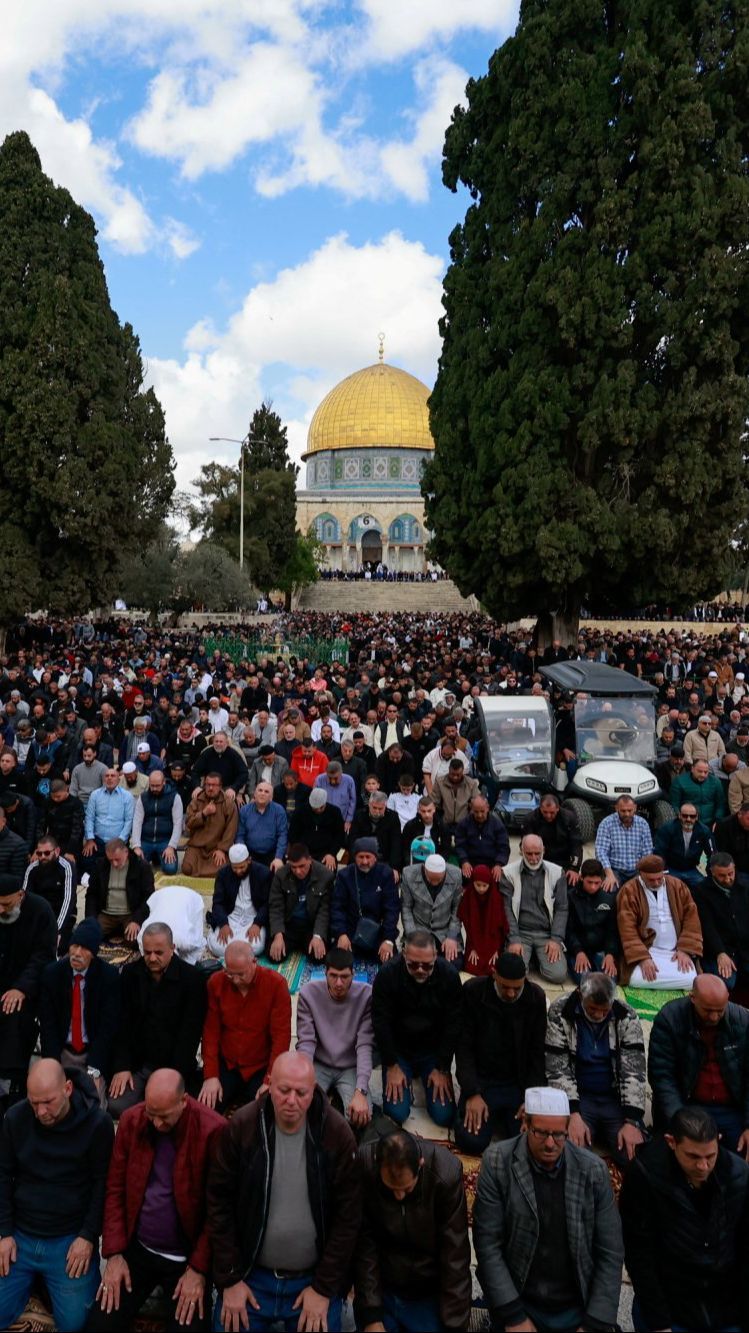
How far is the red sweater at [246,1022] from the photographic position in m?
4.62

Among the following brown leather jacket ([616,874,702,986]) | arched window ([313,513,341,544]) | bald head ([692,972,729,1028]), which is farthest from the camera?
arched window ([313,513,341,544])

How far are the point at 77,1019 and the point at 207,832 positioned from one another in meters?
3.43

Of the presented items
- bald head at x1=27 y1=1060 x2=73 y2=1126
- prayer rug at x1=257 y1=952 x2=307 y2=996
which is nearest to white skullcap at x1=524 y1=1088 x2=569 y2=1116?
bald head at x1=27 y1=1060 x2=73 y2=1126

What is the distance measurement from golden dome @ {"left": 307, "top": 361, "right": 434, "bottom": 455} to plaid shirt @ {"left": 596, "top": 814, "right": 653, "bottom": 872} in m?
66.9

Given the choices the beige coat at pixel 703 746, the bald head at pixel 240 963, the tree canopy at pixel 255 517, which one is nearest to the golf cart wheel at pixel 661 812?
the beige coat at pixel 703 746

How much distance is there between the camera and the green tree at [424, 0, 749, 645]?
63.0 feet

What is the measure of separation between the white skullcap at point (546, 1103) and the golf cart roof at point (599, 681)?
7.86 meters

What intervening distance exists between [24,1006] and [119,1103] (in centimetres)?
72

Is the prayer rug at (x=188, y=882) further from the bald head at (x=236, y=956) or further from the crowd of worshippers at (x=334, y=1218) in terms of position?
the crowd of worshippers at (x=334, y=1218)

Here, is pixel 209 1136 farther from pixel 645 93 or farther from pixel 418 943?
pixel 645 93

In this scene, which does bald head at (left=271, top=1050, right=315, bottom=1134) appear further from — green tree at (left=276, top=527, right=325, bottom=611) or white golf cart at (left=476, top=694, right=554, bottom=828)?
green tree at (left=276, top=527, right=325, bottom=611)

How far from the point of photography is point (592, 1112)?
4.53 meters

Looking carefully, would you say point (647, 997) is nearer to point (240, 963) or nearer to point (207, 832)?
point (240, 963)

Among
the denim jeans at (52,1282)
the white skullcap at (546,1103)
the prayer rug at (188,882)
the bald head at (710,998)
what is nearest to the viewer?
the white skullcap at (546,1103)
